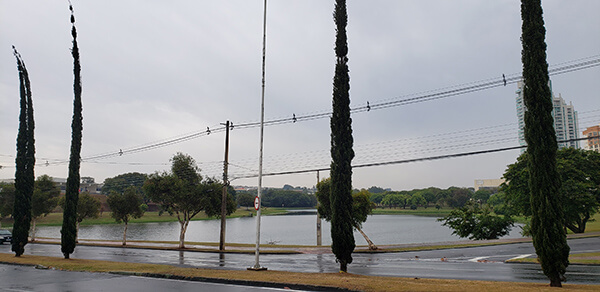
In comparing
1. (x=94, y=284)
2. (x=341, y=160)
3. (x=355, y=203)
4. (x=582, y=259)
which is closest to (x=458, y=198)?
(x=355, y=203)

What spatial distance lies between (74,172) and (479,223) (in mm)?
38215

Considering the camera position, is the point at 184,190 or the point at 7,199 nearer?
the point at 184,190

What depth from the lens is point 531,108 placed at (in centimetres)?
1132

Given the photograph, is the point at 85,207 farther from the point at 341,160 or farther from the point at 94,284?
the point at 341,160

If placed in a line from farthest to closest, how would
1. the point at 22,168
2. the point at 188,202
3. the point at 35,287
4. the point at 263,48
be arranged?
the point at 188,202
the point at 22,168
the point at 263,48
the point at 35,287

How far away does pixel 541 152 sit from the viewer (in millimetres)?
10977

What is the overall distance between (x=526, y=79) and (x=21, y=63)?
→ 2939cm

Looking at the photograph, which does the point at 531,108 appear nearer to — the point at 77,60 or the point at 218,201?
the point at 77,60

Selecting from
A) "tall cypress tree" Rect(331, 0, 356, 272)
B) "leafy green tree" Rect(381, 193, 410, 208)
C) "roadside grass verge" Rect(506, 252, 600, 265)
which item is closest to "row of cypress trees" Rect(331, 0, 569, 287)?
"tall cypress tree" Rect(331, 0, 356, 272)

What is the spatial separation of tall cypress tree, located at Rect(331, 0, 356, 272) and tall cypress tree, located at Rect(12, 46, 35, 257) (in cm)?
2068

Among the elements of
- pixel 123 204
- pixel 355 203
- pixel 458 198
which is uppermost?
pixel 458 198

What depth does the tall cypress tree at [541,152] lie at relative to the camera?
10625 millimetres

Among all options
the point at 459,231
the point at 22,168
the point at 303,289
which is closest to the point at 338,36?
the point at 303,289

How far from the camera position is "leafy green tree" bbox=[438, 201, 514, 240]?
41.5m
